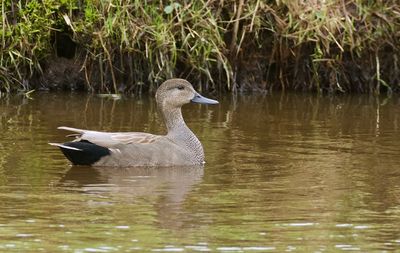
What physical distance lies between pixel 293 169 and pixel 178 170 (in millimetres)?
896

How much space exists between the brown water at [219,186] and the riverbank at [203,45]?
0.68 meters

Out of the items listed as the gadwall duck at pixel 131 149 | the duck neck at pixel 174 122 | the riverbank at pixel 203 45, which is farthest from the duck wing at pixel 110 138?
the riverbank at pixel 203 45

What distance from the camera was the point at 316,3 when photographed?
45.8 feet

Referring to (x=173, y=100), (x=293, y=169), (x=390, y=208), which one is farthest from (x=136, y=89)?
(x=390, y=208)

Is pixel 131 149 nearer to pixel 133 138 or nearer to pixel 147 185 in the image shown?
pixel 133 138

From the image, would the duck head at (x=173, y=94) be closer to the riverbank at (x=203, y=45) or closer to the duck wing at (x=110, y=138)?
the duck wing at (x=110, y=138)

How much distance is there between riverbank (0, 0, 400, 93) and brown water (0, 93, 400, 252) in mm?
677

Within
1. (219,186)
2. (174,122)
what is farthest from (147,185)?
(174,122)

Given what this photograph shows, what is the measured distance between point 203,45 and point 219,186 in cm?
506

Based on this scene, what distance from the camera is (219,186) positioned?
8.76m

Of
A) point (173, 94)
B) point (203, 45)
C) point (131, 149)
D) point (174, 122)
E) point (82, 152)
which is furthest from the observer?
point (203, 45)

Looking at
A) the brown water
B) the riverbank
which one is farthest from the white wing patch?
the riverbank

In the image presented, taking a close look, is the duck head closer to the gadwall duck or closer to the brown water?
the gadwall duck

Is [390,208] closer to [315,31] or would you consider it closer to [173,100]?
[173,100]
